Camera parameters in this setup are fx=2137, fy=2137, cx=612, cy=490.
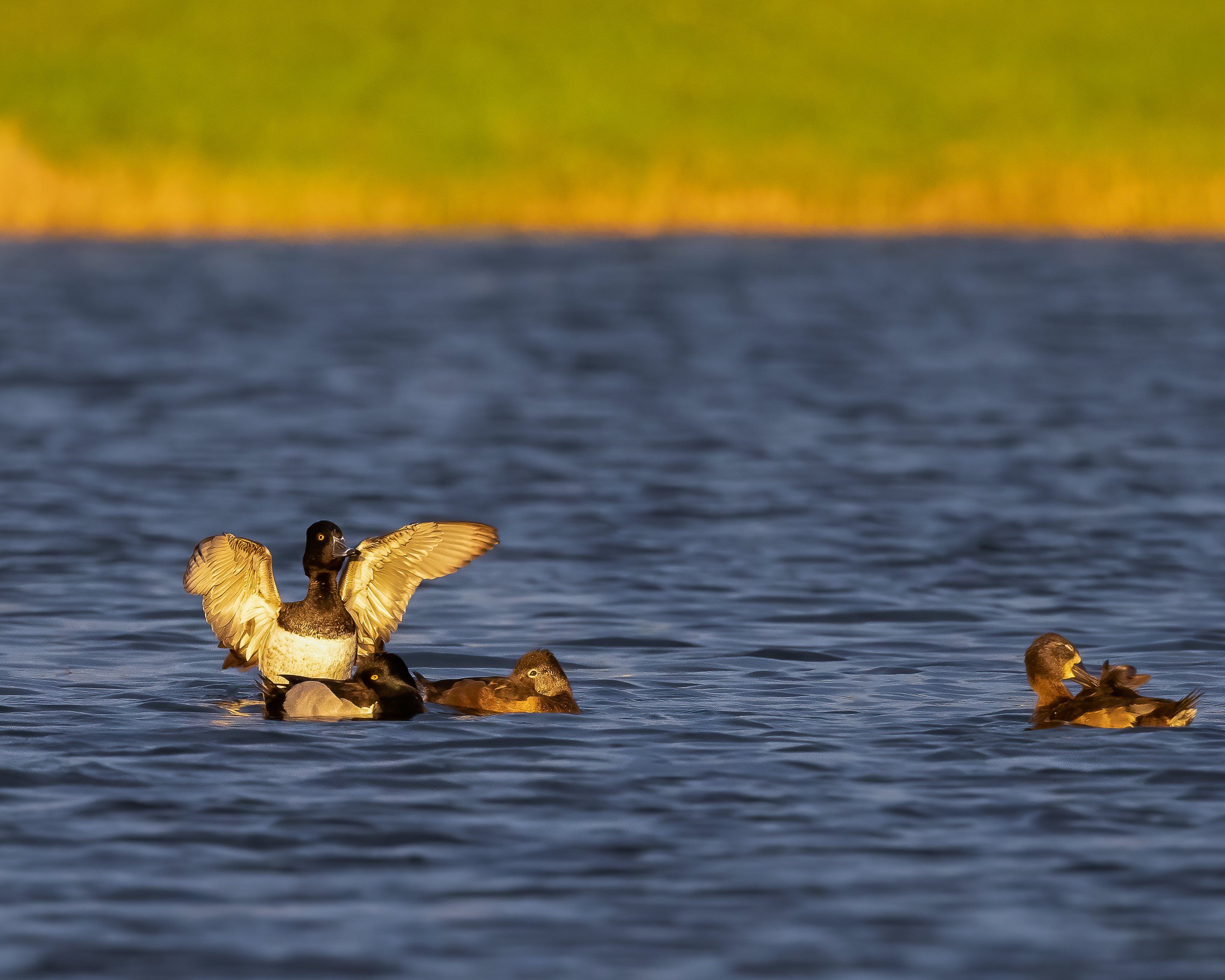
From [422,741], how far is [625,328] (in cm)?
2310

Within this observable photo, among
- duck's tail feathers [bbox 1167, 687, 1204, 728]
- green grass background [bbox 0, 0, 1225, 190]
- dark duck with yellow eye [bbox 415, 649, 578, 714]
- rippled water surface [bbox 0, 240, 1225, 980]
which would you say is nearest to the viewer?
rippled water surface [bbox 0, 240, 1225, 980]

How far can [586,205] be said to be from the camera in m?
40.4

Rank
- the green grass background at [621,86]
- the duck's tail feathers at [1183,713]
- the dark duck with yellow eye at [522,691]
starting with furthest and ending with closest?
the green grass background at [621,86], the dark duck with yellow eye at [522,691], the duck's tail feathers at [1183,713]

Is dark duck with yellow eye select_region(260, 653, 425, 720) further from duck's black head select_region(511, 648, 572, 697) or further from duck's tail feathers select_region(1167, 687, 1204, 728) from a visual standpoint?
duck's tail feathers select_region(1167, 687, 1204, 728)

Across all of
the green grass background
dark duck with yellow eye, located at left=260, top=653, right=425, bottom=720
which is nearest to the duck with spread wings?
dark duck with yellow eye, located at left=260, top=653, right=425, bottom=720

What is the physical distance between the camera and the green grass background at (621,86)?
47.7 m

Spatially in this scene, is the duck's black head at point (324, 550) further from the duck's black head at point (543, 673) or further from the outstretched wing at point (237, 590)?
the duck's black head at point (543, 673)

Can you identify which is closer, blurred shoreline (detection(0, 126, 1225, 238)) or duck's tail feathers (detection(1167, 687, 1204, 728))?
duck's tail feathers (detection(1167, 687, 1204, 728))

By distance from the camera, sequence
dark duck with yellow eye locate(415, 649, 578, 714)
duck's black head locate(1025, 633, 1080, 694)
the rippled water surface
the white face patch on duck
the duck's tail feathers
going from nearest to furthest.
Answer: the rippled water surface < the duck's tail feathers < duck's black head locate(1025, 633, 1080, 694) < dark duck with yellow eye locate(415, 649, 578, 714) < the white face patch on duck

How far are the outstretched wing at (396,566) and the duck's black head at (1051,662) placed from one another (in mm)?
2579

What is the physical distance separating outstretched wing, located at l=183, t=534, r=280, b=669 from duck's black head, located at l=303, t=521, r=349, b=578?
0.19 metres

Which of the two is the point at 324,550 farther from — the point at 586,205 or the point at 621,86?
the point at 621,86

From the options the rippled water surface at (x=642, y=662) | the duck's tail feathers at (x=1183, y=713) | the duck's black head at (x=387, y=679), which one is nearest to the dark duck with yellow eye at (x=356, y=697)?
the duck's black head at (x=387, y=679)

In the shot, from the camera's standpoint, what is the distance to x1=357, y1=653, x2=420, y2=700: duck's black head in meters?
9.32
